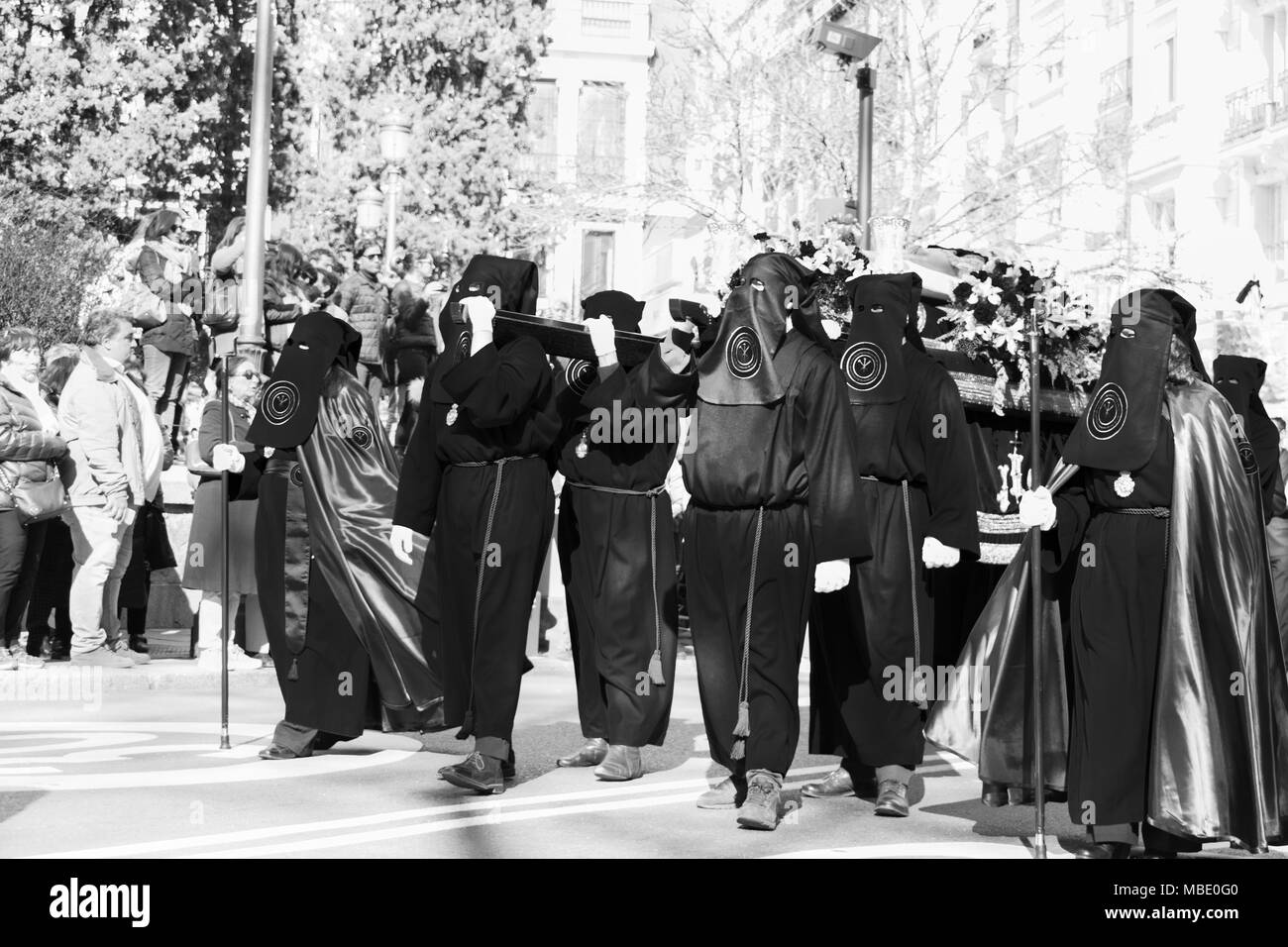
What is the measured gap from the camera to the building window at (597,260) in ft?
179

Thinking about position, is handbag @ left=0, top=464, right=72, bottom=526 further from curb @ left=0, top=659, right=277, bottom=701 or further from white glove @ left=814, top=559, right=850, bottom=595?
white glove @ left=814, top=559, right=850, bottom=595

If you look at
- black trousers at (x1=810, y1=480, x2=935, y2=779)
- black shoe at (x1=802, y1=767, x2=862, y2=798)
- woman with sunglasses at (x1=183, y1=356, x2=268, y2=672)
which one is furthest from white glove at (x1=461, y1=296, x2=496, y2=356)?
woman with sunglasses at (x1=183, y1=356, x2=268, y2=672)

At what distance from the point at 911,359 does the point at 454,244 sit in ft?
98.7

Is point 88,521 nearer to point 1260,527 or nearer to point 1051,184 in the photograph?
point 1260,527

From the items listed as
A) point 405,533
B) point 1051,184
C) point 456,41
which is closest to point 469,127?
point 456,41

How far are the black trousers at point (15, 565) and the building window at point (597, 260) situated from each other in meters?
42.4

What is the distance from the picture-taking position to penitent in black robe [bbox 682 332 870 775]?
7711mm

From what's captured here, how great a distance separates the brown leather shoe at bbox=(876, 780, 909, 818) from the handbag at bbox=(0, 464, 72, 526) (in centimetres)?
621

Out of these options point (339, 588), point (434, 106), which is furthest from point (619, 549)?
point (434, 106)

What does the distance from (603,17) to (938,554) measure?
47898mm

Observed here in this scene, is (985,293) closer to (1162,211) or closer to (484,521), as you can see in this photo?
(484,521)

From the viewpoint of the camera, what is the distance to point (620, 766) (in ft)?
29.0

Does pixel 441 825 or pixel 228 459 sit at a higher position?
pixel 228 459

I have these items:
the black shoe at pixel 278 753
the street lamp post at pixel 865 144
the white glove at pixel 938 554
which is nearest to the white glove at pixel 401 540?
the black shoe at pixel 278 753
